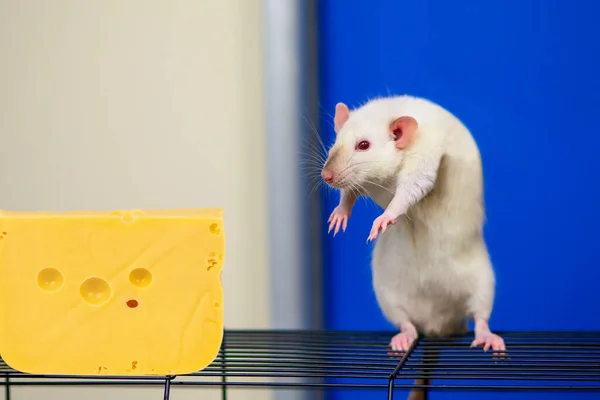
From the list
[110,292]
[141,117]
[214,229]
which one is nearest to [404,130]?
[214,229]

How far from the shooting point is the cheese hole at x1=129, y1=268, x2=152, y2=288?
104cm

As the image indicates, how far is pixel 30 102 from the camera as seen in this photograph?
1922 mm

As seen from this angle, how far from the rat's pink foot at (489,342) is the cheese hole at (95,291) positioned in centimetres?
52

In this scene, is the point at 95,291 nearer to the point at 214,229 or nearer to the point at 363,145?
the point at 214,229

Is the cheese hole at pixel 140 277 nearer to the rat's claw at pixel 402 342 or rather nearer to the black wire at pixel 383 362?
the black wire at pixel 383 362

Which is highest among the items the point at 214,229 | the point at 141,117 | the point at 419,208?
the point at 141,117

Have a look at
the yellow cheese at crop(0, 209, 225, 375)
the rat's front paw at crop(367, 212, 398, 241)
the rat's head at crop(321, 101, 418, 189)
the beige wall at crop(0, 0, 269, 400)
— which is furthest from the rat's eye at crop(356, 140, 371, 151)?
the beige wall at crop(0, 0, 269, 400)

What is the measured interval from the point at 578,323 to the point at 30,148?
123 cm

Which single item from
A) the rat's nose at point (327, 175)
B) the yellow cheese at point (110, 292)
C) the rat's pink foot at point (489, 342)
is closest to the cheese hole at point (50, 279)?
the yellow cheese at point (110, 292)

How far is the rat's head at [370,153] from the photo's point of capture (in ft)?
3.72

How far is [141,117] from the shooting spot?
73.7 inches

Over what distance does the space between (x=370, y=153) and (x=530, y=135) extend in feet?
1.77

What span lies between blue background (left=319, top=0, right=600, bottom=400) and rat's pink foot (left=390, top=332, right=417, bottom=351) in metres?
0.28

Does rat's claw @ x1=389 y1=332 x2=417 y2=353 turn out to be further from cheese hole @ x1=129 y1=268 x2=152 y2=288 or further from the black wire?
cheese hole @ x1=129 y1=268 x2=152 y2=288
